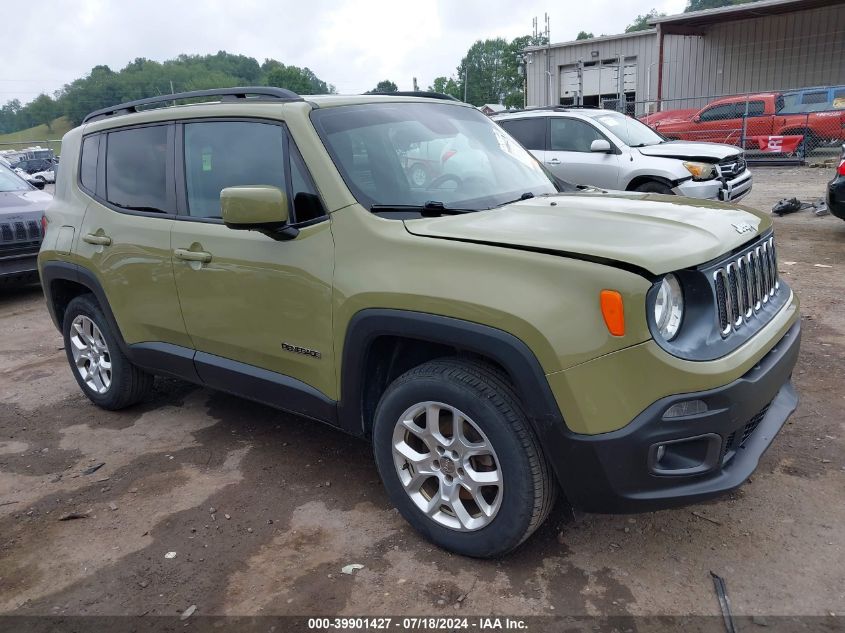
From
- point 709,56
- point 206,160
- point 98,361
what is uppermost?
point 709,56

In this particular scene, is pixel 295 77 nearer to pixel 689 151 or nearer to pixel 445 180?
pixel 689 151

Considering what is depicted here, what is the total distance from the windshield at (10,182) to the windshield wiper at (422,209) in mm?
7374

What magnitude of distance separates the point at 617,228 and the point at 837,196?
23.1 feet

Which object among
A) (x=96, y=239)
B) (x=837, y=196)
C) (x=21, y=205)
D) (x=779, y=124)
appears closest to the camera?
(x=96, y=239)

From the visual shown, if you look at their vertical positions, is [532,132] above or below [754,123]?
above

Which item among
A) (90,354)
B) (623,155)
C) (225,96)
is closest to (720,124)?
(623,155)

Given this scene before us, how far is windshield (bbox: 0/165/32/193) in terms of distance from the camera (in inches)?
336

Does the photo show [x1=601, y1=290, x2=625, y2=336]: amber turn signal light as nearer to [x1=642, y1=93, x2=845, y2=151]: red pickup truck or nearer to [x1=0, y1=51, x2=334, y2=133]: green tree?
[x1=642, y1=93, x2=845, y2=151]: red pickup truck

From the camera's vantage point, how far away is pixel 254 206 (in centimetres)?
289

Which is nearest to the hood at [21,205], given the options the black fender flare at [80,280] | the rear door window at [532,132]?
the black fender flare at [80,280]

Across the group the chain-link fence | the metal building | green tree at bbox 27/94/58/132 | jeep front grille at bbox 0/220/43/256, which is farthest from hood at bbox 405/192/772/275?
green tree at bbox 27/94/58/132

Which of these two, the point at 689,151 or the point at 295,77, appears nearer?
the point at 689,151

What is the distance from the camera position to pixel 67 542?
3135mm

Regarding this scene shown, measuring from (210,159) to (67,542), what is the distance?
6.38ft
